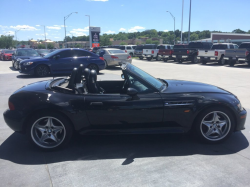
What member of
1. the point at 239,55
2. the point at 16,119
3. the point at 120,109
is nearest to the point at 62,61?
the point at 16,119

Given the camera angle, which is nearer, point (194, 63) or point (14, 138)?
point (14, 138)

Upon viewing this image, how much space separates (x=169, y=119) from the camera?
12.6 ft

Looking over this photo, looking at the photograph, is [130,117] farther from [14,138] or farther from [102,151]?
[14,138]

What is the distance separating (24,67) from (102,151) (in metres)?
9.93

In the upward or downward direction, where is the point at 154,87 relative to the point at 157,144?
upward

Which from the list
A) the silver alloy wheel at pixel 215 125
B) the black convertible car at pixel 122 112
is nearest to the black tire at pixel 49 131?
the black convertible car at pixel 122 112

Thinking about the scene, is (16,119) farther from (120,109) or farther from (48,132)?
(120,109)

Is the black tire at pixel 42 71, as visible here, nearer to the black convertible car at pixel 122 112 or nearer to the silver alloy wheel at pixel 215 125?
the black convertible car at pixel 122 112

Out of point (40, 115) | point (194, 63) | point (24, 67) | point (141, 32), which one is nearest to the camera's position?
point (40, 115)

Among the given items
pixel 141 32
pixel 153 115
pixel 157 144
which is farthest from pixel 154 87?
pixel 141 32

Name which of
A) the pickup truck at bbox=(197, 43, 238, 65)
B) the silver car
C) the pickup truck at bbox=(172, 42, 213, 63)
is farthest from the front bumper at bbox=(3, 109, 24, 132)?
the pickup truck at bbox=(172, 42, 213, 63)

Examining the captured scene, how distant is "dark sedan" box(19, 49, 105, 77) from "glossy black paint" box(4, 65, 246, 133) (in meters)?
8.93

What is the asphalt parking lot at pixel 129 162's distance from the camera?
118 inches

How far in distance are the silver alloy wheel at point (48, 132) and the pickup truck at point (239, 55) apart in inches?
701
